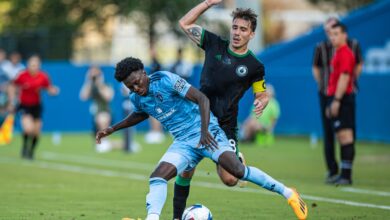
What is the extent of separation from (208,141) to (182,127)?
443mm

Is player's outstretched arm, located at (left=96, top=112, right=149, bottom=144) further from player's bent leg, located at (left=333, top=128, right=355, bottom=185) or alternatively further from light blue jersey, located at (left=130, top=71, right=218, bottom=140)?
player's bent leg, located at (left=333, top=128, right=355, bottom=185)

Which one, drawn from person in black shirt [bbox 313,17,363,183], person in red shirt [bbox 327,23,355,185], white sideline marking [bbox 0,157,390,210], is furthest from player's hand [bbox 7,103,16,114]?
person in red shirt [bbox 327,23,355,185]

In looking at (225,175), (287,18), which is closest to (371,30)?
(225,175)

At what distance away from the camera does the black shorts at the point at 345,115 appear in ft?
52.3

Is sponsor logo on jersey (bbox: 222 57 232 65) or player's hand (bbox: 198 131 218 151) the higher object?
sponsor logo on jersey (bbox: 222 57 232 65)

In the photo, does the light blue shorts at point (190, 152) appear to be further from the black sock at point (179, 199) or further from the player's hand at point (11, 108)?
the player's hand at point (11, 108)

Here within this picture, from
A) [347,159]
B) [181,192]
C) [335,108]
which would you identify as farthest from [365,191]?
[181,192]

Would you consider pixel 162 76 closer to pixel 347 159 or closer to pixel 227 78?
pixel 227 78

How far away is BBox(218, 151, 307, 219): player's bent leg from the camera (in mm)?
10273

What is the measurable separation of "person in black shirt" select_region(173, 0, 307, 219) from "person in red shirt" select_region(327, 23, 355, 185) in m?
4.57

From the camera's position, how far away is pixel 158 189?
995 cm

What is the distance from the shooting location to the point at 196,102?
10242mm

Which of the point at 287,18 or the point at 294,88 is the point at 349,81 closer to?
the point at 294,88

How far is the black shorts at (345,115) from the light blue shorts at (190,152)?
570 centimetres
